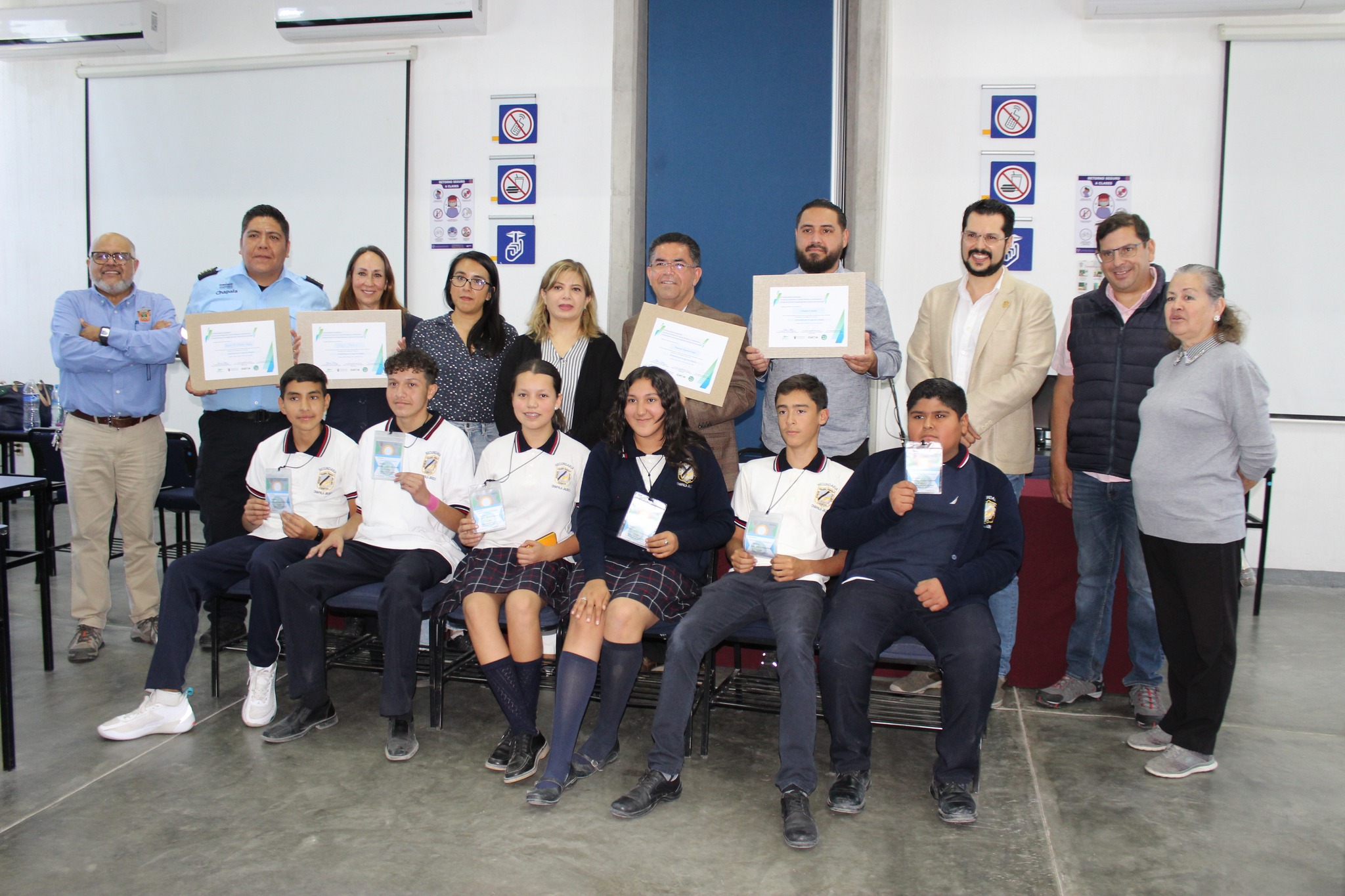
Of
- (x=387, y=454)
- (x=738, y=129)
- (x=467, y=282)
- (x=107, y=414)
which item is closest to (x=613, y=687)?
(x=387, y=454)

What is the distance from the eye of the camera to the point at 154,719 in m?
3.06

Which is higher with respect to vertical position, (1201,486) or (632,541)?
(1201,486)

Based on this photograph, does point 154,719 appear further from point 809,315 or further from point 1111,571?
point 1111,571

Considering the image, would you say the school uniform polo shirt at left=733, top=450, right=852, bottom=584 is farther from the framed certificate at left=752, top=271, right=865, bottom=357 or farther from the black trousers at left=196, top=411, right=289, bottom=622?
the black trousers at left=196, top=411, right=289, bottom=622

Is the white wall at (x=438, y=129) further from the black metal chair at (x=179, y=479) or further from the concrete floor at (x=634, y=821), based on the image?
the concrete floor at (x=634, y=821)

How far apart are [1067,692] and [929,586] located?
1118 mm

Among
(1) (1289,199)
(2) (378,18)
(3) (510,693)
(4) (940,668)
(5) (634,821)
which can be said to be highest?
(2) (378,18)

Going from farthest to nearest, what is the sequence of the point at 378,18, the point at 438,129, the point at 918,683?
the point at 438,129, the point at 378,18, the point at 918,683

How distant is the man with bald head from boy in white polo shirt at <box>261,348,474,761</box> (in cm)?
113

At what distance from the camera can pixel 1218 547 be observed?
2.74 m

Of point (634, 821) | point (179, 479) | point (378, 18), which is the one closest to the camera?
point (634, 821)

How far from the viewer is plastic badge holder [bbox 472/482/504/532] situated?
2939mm

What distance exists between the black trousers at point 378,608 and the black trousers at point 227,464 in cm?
85

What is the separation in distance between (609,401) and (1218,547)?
208 cm
